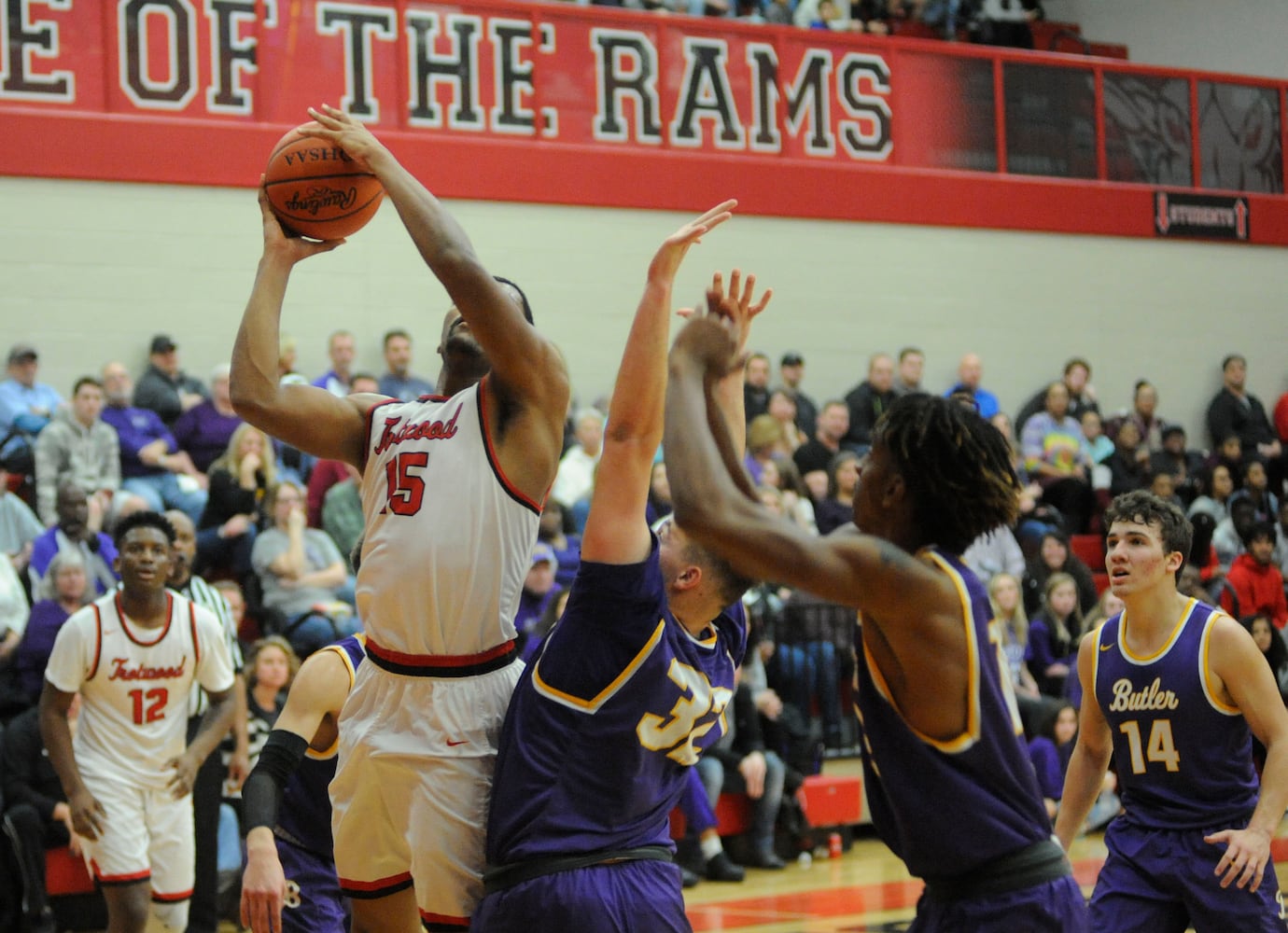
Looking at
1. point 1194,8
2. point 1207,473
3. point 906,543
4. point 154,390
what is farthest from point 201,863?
point 1194,8

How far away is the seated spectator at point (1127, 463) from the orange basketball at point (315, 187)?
39.1ft

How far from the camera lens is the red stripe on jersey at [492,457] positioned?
3631mm

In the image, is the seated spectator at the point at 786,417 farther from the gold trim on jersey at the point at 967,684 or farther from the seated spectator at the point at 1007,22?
the gold trim on jersey at the point at 967,684

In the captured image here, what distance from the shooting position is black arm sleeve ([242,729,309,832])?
3.86 metres

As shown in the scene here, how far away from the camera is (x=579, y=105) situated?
14.4m

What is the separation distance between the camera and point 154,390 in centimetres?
1166

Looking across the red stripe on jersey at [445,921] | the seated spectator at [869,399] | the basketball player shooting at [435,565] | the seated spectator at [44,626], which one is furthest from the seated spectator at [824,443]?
the red stripe on jersey at [445,921]

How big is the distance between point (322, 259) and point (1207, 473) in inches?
331

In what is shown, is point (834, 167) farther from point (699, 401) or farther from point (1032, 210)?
point (699, 401)

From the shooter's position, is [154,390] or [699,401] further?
[154,390]

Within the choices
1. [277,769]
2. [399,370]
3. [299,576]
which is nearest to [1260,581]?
[399,370]

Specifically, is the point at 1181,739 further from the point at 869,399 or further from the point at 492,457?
the point at 869,399

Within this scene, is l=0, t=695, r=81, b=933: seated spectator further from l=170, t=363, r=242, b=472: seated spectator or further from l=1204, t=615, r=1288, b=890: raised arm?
l=1204, t=615, r=1288, b=890: raised arm

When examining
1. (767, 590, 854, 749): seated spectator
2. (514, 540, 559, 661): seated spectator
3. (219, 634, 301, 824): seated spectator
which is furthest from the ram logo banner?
(219, 634, 301, 824): seated spectator
